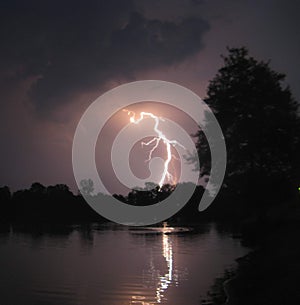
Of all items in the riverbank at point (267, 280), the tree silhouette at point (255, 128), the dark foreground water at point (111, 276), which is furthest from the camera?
the tree silhouette at point (255, 128)

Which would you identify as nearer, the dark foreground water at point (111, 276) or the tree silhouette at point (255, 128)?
the dark foreground water at point (111, 276)

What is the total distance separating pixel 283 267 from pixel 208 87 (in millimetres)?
22618

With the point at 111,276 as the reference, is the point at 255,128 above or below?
above

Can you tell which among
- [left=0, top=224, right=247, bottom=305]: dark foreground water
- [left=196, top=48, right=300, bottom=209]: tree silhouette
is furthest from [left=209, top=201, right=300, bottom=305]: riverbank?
[left=196, top=48, right=300, bottom=209]: tree silhouette

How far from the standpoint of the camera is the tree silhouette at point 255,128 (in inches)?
1330

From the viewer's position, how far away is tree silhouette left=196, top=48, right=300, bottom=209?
111 ft

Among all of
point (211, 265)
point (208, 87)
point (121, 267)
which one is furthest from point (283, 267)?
point (208, 87)

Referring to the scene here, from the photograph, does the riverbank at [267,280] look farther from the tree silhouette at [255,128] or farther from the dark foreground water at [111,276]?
the tree silhouette at [255,128]

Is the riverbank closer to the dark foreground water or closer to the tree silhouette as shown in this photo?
the dark foreground water

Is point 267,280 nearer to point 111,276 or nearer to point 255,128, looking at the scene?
point 111,276

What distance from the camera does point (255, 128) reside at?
110 feet

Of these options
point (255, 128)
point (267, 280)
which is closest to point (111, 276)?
point (267, 280)

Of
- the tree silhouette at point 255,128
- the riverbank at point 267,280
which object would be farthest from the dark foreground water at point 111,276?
the tree silhouette at point 255,128

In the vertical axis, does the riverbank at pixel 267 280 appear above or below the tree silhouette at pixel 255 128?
below
